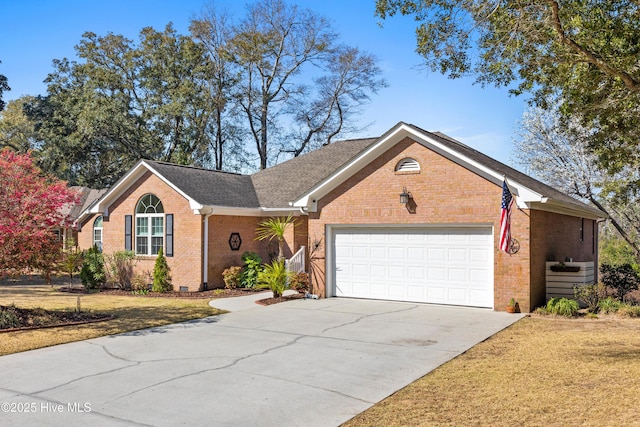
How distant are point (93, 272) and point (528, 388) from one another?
17899mm

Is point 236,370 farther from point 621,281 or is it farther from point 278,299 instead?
point 621,281

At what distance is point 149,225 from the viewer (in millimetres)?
20109

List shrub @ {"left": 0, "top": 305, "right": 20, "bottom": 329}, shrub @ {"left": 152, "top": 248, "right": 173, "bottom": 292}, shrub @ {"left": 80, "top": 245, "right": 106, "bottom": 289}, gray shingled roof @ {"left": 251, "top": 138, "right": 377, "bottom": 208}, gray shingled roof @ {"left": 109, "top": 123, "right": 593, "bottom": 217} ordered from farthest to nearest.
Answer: gray shingled roof @ {"left": 251, "top": 138, "right": 377, "bottom": 208}, shrub @ {"left": 80, "top": 245, "right": 106, "bottom": 289}, gray shingled roof @ {"left": 109, "top": 123, "right": 593, "bottom": 217}, shrub @ {"left": 152, "top": 248, "right": 173, "bottom": 292}, shrub @ {"left": 0, "top": 305, "right": 20, "bottom": 329}

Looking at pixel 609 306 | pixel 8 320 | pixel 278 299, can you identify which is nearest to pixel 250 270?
pixel 278 299

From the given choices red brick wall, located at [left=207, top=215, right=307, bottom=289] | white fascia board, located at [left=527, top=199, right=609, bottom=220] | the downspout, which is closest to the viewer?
white fascia board, located at [left=527, top=199, right=609, bottom=220]

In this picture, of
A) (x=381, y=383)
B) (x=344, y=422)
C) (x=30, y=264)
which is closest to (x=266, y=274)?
(x=30, y=264)

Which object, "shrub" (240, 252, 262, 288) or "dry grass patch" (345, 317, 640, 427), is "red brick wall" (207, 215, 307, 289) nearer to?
"shrub" (240, 252, 262, 288)

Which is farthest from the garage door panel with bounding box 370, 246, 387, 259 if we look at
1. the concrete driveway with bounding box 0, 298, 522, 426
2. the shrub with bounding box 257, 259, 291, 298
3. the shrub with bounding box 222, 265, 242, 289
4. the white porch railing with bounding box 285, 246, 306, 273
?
the shrub with bounding box 222, 265, 242, 289

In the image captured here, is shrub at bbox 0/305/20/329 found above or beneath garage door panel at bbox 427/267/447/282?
beneath

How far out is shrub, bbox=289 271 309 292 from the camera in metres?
17.4

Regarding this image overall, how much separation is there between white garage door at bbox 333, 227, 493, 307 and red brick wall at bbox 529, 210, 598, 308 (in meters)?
1.12

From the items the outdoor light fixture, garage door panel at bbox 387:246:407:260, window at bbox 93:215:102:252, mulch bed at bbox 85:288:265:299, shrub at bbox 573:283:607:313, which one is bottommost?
mulch bed at bbox 85:288:265:299

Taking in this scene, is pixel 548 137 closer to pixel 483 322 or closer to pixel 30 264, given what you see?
pixel 483 322

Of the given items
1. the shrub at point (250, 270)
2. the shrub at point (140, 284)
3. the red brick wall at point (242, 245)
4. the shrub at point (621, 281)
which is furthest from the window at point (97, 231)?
the shrub at point (621, 281)
